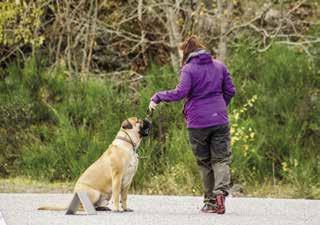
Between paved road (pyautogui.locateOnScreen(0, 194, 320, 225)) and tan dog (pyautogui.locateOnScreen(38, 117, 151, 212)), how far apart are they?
0.95 feet

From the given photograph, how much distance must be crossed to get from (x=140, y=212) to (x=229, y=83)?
1884 mm

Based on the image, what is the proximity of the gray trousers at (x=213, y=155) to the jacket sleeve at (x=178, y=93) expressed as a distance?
50 cm

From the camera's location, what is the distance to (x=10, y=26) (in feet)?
66.9

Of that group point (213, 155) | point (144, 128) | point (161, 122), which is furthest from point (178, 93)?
point (161, 122)

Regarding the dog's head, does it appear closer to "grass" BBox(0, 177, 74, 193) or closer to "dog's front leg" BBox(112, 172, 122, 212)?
"dog's front leg" BBox(112, 172, 122, 212)

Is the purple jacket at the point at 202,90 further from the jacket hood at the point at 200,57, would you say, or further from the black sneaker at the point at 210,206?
the black sneaker at the point at 210,206

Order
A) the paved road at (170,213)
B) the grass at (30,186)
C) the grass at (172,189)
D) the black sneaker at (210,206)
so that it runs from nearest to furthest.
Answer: the paved road at (170,213)
the black sneaker at (210,206)
the grass at (172,189)
the grass at (30,186)

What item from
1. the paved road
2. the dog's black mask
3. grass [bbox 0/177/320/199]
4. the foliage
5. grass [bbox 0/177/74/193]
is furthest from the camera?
the foliage

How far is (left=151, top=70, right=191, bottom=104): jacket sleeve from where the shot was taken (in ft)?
35.4

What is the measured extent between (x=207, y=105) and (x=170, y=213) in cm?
141

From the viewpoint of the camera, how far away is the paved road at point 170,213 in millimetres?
9977

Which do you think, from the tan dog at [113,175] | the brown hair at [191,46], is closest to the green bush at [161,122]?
the tan dog at [113,175]

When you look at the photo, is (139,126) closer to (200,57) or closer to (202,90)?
(202,90)

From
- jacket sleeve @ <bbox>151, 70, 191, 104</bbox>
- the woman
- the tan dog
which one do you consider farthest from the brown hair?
the tan dog
